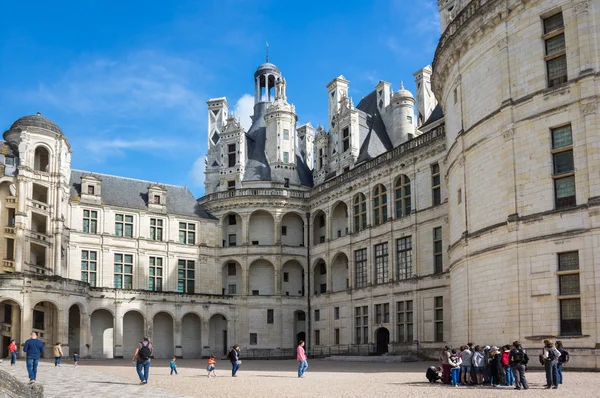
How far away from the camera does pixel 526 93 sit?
24.5 meters

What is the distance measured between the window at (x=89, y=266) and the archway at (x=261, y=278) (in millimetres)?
11431

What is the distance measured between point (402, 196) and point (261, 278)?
15674 mm

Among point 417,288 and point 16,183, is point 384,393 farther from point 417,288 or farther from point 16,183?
point 16,183

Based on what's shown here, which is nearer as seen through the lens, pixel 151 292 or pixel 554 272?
pixel 554 272

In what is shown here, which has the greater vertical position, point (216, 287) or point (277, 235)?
point (277, 235)

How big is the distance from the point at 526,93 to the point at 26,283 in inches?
1135

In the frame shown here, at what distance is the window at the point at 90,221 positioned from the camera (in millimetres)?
49275

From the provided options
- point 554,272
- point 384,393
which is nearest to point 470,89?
point 554,272

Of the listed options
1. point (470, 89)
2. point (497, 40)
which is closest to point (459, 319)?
point (470, 89)

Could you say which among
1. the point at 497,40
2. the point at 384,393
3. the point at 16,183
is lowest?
the point at 384,393

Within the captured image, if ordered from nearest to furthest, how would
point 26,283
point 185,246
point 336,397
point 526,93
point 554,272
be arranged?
point 336,397
point 554,272
point 526,93
point 26,283
point 185,246

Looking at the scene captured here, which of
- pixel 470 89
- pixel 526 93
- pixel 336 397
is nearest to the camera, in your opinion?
pixel 336 397

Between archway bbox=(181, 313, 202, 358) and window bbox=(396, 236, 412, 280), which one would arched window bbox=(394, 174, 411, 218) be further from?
archway bbox=(181, 313, 202, 358)

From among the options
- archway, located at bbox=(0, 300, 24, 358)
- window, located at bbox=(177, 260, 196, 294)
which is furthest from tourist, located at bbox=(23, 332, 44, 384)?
window, located at bbox=(177, 260, 196, 294)
